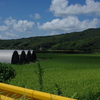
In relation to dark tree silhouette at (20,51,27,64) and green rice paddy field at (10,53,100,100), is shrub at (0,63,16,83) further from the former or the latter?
dark tree silhouette at (20,51,27,64)

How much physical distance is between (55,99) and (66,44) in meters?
166

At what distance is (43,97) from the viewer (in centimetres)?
335

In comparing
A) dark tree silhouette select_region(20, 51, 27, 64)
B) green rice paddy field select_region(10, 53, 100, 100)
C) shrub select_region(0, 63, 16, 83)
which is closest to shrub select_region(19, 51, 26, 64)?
dark tree silhouette select_region(20, 51, 27, 64)

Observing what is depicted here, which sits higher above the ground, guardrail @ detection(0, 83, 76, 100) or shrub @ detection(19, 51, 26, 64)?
guardrail @ detection(0, 83, 76, 100)

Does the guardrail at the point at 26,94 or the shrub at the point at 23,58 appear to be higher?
the guardrail at the point at 26,94

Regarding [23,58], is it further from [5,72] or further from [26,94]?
[26,94]

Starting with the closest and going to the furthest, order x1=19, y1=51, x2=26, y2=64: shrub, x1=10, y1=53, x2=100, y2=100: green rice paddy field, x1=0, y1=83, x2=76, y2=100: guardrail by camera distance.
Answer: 1. x1=0, y1=83, x2=76, y2=100: guardrail
2. x1=10, y1=53, x2=100, y2=100: green rice paddy field
3. x1=19, y1=51, x2=26, y2=64: shrub

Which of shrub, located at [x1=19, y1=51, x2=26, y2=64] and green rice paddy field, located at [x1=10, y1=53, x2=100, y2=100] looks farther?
shrub, located at [x1=19, y1=51, x2=26, y2=64]

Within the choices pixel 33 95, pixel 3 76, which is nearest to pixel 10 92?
pixel 33 95

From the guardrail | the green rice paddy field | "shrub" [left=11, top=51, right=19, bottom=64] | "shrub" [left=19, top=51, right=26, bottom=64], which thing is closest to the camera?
the guardrail

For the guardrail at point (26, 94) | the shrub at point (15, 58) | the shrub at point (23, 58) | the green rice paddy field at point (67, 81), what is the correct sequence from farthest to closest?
the shrub at point (23, 58)
the shrub at point (15, 58)
the green rice paddy field at point (67, 81)
the guardrail at point (26, 94)

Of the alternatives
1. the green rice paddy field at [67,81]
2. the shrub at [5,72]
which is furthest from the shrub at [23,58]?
the shrub at [5,72]

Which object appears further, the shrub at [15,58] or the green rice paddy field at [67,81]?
the shrub at [15,58]

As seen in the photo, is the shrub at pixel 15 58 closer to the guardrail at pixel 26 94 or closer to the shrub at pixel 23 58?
the shrub at pixel 23 58
